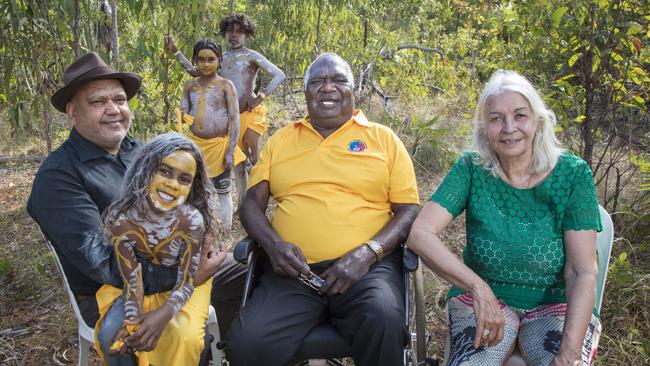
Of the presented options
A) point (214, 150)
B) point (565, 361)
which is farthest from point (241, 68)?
point (565, 361)

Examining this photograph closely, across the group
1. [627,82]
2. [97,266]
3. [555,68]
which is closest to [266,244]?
[97,266]

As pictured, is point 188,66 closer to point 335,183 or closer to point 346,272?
point 335,183

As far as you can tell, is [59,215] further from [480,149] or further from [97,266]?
[480,149]

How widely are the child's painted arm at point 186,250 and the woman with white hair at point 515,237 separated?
87 centimetres

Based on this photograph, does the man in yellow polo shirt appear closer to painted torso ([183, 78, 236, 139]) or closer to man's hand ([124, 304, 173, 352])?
man's hand ([124, 304, 173, 352])

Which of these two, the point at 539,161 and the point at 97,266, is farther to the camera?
the point at 539,161

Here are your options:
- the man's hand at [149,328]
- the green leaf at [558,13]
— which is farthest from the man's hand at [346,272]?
the green leaf at [558,13]

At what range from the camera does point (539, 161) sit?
230cm

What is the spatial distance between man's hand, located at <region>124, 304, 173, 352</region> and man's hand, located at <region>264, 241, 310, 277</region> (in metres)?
0.55

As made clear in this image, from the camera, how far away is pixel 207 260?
2.33 m

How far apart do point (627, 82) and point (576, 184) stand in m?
1.99

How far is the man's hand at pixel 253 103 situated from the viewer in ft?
15.8

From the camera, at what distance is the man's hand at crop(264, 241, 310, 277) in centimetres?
246

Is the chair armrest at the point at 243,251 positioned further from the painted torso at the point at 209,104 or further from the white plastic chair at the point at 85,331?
the painted torso at the point at 209,104
